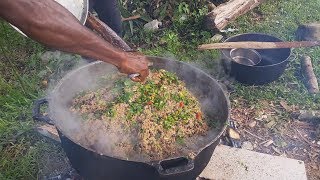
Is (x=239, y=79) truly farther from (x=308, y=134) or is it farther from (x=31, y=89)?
(x=31, y=89)

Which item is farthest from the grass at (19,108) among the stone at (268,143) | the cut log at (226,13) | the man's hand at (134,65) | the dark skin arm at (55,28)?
the cut log at (226,13)

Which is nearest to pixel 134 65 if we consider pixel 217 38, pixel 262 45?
pixel 262 45

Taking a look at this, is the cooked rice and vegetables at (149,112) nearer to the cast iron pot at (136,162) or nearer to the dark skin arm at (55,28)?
the cast iron pot at (136,162)

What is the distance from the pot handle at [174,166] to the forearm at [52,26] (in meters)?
0.96

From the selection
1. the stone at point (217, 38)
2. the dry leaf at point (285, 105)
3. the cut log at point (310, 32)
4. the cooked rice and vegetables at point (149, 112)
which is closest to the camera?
the cooked rice and vegetables at point (149, 112)

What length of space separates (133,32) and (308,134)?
3362mm

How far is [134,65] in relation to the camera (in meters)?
3.00

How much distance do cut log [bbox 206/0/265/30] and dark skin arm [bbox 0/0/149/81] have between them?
3774 millimetres

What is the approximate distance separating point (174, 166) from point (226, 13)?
4378 mm

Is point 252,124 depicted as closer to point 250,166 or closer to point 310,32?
point 250,166

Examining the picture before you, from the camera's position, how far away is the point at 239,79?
550 centimetres

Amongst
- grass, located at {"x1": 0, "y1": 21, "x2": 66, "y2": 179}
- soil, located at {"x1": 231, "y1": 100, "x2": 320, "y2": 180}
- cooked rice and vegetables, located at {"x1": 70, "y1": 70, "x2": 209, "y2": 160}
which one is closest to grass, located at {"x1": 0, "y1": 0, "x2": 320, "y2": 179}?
grass, located at {"x1": 0, "y1": 21, "x2": 66, "y2": 179}

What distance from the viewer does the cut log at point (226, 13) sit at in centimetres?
637

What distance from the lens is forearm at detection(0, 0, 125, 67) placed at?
2395mm
